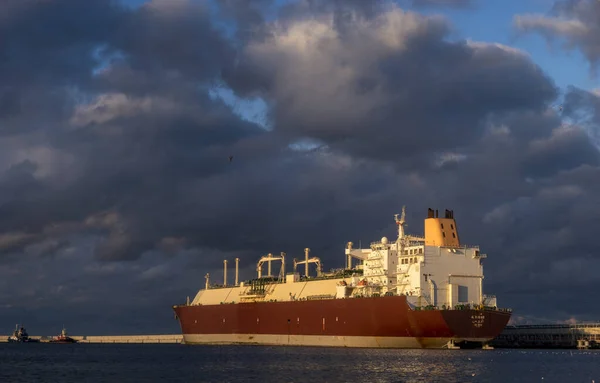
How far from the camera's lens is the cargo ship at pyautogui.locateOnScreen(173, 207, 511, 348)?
7769 centimetres

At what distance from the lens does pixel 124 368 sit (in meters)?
67.8

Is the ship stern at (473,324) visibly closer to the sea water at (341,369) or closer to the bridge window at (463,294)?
the sea water at (341,369)

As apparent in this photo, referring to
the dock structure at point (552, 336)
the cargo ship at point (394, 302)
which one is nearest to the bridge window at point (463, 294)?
the cargo ship at point (394, 302)

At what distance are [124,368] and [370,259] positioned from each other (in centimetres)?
3007

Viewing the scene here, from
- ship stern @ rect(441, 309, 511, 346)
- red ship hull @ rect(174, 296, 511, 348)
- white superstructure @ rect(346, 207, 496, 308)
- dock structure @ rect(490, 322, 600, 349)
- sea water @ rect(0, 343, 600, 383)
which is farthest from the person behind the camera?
dock structure @ rect(490, 322, 600, 349)

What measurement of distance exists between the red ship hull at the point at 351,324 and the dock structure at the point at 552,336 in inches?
1097

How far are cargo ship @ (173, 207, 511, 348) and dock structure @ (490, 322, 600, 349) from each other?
84.1ft

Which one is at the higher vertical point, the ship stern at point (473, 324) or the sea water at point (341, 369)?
the ship stern at point (473, 324)

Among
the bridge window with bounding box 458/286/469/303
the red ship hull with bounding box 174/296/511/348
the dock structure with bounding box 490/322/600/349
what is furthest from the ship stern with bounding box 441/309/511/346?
the dock structure with bounding box 490/322/600/349

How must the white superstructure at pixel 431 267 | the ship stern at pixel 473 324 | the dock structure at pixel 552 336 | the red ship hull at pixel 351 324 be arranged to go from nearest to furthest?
the ship stern at pixel 473 324
the red ship hull at pixel 351 324
the white superstructure at pixel 431 267
the dock structure at pixel 552 336

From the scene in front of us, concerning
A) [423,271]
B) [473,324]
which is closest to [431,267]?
[423,271]

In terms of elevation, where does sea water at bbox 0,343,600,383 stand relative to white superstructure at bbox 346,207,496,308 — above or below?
below

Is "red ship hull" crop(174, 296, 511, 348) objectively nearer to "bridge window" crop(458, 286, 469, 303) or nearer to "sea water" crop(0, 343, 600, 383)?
"sea water" crop(0, 343, 600, 383)

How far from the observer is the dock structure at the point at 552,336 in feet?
336
